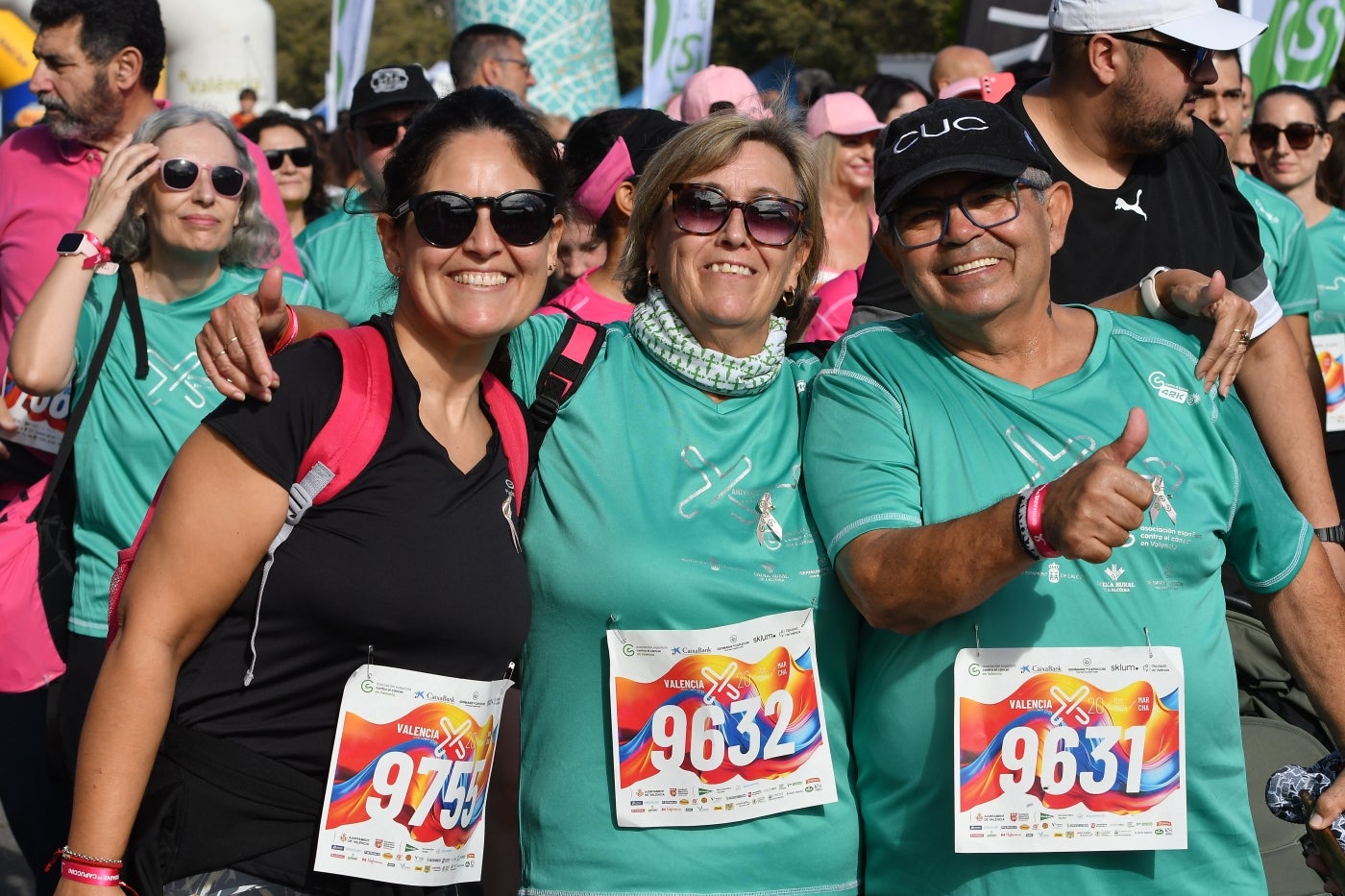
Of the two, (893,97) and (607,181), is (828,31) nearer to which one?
(893,97)

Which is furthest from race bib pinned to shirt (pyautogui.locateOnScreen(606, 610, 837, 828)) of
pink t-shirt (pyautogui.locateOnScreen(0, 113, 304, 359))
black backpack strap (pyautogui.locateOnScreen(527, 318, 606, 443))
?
pink t-shirt (pyautogui.locateOnScreen(0, 113, 304, 359))

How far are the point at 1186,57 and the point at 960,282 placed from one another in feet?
4.35

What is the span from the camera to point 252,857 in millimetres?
2545

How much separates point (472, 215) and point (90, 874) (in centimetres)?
131

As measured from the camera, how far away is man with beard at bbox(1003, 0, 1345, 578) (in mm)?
3693

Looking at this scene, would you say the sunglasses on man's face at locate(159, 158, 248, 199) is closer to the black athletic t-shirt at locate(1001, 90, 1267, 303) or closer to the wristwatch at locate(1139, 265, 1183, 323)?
the black athletic t-shirt at locate(1001, 90, 1267, 303)

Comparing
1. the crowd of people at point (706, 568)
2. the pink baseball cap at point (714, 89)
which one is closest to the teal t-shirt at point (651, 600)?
the crowd of people at point (706, 568)

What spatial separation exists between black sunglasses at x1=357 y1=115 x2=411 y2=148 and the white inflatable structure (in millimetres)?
14526

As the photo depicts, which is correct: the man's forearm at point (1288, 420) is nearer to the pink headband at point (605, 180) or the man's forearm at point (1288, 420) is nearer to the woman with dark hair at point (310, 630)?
the pink headband at point (605, 180)

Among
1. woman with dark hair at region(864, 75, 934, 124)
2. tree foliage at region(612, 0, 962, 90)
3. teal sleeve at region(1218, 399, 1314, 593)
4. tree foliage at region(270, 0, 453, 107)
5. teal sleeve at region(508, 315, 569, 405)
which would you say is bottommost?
teal sleeve at region(1218, 399, 1314, 593)

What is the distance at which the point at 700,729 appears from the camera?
280 centimetres

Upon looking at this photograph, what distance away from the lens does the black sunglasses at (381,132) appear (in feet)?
19.1

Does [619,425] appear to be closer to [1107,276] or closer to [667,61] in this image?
[1107,276]

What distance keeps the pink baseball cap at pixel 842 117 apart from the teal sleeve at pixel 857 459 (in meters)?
3.90
